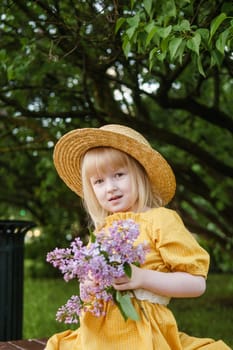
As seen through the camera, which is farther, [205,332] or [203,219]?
[203,219]

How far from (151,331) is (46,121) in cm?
430

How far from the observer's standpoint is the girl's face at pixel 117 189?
9.96 feet

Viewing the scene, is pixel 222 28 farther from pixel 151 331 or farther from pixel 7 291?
pixel 7 291

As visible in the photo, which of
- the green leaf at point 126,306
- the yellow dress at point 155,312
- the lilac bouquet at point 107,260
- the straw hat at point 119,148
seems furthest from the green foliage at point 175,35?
the green leaf at point 126,306

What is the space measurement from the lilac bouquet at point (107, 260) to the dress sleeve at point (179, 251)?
205 mm

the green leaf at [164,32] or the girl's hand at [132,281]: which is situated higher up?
the green leaf at [164,32]

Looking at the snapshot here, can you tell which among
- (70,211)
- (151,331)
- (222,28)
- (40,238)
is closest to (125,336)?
(151,331)

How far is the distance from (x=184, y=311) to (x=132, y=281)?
5.03m

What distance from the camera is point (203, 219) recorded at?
31.1 ft

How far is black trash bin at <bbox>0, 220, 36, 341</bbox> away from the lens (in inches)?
184

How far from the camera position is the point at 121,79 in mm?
5988

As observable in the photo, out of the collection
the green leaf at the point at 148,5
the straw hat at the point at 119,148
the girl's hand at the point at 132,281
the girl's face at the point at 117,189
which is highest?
the green leaf at the point at 148,5

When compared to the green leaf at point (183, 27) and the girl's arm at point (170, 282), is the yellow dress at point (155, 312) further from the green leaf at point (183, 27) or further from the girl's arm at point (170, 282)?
the green leaf at point (183, 27)

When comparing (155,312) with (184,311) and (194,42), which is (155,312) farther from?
(184,311)
